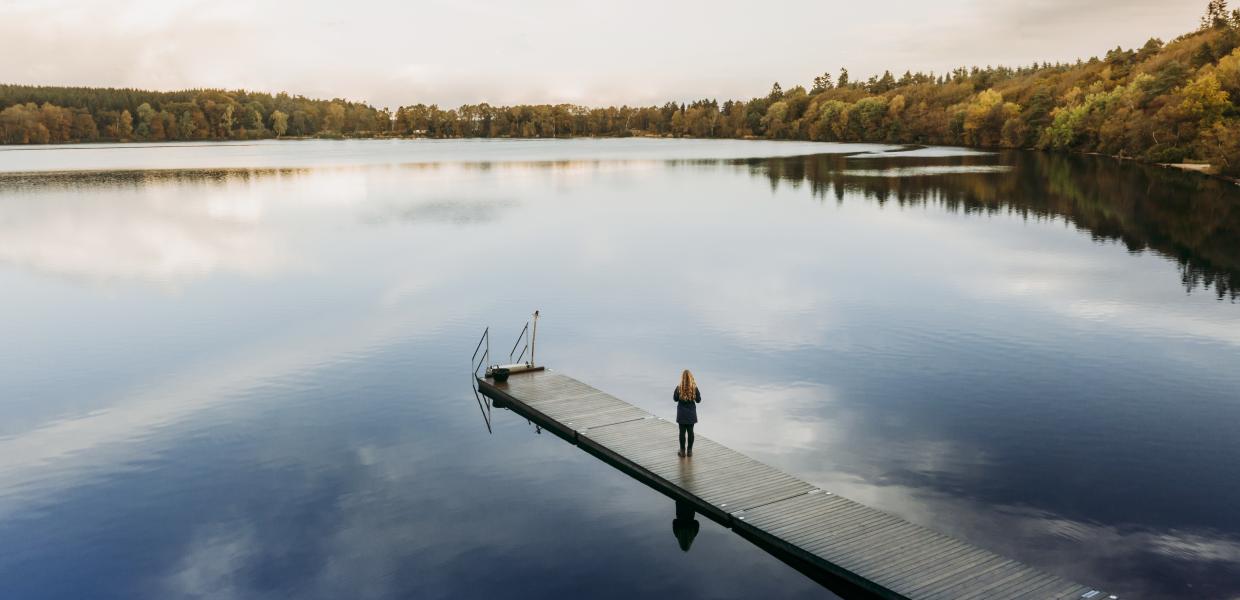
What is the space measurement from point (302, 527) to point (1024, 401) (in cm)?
2383

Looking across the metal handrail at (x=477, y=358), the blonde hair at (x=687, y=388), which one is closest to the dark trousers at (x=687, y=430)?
the blonde hair at (x=687, y=388)

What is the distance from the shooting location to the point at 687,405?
24.1 meters

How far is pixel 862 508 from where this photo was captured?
71.3 ft

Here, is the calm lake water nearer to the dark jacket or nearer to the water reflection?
the water reflection

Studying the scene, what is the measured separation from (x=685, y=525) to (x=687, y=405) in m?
3.21

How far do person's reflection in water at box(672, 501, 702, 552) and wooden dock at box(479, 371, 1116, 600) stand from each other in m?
0.29

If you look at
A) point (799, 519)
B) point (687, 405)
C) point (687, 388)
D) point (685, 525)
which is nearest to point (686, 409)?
point (687, 405)

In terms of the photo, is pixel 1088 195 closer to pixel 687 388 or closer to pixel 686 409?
pixel 686 409

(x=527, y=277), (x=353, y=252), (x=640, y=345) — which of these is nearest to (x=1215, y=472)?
(x=640, y=345)

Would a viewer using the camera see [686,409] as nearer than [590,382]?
Yes

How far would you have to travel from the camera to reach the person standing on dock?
23602mm

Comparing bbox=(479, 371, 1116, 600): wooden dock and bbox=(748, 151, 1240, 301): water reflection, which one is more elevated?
bbox=(748, 151, 1240, 301): water reflection

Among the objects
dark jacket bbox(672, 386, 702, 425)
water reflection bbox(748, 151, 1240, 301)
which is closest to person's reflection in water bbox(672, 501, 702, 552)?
dark jacket bbox(672, 386, 702, 425)

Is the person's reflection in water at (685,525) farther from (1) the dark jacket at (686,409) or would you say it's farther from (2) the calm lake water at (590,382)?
(1) the dark jacket at (686,409)
